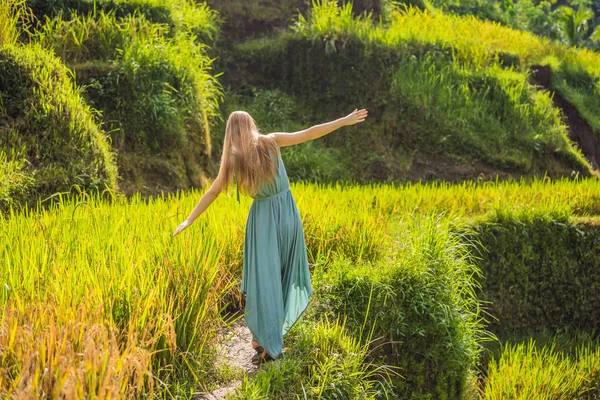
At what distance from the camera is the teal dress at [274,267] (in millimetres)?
3871

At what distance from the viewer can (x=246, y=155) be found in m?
3.87

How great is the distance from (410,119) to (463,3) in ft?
23.0

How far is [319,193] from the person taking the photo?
21.2ft

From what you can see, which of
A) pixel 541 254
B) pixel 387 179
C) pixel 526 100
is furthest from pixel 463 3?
pixel 541 254

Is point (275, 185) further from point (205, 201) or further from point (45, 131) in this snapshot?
point (45, 131)

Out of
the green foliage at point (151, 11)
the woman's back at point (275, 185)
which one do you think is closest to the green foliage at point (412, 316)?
the woman's back at point (275, 185)

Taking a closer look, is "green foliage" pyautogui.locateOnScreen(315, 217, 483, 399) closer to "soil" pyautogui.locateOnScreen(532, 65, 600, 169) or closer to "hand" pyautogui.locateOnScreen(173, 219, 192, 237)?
"hand" pyautogui.locateOnScreen(173, 219, 192, 237)

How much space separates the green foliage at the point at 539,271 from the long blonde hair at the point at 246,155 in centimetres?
281

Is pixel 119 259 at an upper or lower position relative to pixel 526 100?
upper

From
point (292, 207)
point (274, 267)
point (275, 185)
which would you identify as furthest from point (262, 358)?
point (275, 185)

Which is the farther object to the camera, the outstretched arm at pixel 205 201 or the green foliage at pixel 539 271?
the green foliage at pixel 539 271

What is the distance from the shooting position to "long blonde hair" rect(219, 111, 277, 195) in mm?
3873

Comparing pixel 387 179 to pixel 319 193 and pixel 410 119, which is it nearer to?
pixel 410 119

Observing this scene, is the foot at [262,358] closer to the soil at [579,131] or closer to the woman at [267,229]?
the woman at [267,229]
